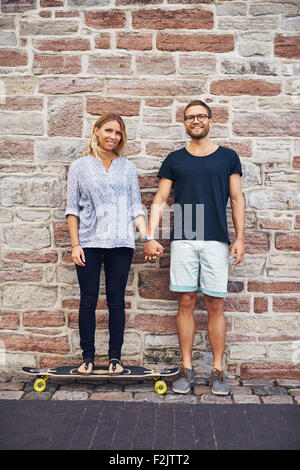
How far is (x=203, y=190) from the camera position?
10.6 ft

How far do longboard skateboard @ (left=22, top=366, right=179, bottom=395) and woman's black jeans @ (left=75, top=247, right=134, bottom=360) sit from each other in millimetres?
132

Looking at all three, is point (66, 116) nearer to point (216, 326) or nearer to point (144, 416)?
point (216, 326)

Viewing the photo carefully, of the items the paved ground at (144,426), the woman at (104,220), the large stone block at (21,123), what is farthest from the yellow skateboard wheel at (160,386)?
the large stone block at (21,123)

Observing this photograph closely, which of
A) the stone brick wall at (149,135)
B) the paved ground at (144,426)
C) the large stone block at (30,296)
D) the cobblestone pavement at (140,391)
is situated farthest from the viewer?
the large stone block at (30,296)

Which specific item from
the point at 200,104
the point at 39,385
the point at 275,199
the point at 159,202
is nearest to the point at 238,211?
the point at 275,199

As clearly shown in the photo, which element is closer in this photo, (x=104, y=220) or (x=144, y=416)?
(x=144, y=416)

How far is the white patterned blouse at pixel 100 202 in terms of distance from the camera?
3195 millimetres

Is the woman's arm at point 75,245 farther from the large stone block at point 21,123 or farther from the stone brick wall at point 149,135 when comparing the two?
the large stone block at point 21,123

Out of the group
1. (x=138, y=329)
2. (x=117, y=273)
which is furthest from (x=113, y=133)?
(x=138, y=329)

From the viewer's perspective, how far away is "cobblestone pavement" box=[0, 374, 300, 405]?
317 centimetres

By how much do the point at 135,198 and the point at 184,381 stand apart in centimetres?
139

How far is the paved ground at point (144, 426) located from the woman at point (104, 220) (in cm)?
40

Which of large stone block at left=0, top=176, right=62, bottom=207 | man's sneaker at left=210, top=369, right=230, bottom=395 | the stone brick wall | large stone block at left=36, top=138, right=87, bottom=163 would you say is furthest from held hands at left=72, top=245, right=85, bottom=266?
man's sneaker at left=210, top=369, right=230, bottom=395

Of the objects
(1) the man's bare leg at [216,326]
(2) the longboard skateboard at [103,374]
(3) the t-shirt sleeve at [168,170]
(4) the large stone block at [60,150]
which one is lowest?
(2) the longboard skateboard at [103,374]
